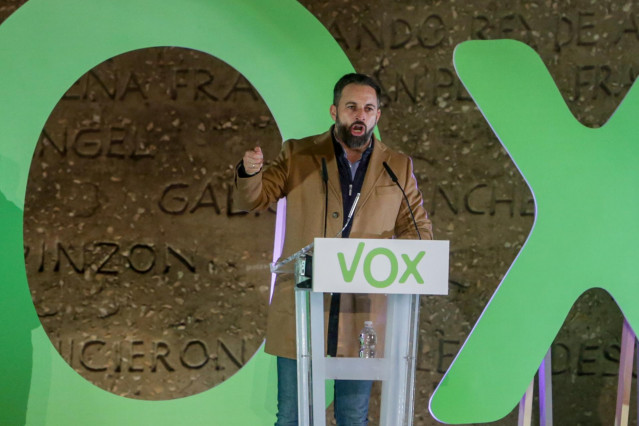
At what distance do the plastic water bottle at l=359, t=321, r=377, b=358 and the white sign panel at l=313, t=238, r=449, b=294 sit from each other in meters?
0.23

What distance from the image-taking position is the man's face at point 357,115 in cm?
280

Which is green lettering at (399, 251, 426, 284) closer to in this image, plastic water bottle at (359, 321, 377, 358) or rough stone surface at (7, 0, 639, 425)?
plastic water bottle at (359, 321, 377, 358)

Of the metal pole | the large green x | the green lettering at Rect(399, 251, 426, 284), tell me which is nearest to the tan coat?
the green lettering at Rect(399, 251, 426, 284)

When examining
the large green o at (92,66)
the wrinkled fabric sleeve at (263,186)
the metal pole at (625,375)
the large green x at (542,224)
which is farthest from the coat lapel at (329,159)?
the metal pole at (625,375)

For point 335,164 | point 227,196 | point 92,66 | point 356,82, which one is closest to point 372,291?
A: point 335,164

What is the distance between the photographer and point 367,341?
2.28 meters

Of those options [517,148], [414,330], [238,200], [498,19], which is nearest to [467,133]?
[517,148]

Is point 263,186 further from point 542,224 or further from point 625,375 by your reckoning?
point 625,375

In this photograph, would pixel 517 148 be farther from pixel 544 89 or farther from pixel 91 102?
pixel 91 102

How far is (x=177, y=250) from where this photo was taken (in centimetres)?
366

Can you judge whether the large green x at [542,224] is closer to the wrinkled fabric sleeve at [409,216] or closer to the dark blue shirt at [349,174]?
the wrinkled fabric sleeve at [409,216]

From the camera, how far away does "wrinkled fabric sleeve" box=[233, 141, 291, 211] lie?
2680mm

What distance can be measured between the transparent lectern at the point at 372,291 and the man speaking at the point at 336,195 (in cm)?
39

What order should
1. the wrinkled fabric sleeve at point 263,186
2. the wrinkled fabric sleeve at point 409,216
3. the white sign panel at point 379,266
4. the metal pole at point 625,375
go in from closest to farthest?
1. the white sign panel at point 379,266
2. the wrinkled fabric sleeve at point 263,186
3. the wrinkled fabric sleeve at point 409,216
4. the metal pole at point 625,375
